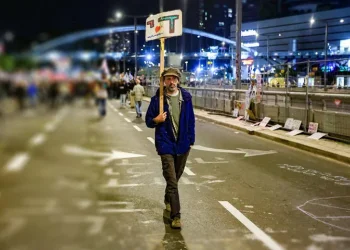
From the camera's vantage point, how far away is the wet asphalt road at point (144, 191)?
60.0 inches

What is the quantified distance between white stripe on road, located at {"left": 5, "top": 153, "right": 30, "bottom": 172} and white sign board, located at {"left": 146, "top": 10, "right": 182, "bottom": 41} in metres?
3.62

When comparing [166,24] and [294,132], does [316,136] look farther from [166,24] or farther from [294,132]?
[166,24]

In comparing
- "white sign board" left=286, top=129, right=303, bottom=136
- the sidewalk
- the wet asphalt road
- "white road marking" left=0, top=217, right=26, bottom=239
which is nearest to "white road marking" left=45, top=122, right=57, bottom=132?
the wet asphalt road

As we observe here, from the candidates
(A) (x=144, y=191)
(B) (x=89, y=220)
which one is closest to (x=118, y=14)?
(B) (x=89, y=220)

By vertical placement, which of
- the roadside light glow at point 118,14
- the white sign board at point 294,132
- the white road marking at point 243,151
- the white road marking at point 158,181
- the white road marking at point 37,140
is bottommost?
the white road marking at point 243,151

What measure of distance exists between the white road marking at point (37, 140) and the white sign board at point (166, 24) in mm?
3590

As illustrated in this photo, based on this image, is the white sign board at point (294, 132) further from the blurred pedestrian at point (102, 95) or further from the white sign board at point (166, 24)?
the blurred pedestrian at point (102, 95)

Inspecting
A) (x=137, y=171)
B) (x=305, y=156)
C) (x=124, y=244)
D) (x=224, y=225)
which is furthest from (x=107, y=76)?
(x=305, y=156)

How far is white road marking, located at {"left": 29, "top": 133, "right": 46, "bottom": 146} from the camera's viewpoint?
1433 mm

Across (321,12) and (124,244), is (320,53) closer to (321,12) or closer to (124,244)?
(321,12)

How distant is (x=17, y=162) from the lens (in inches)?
57.7

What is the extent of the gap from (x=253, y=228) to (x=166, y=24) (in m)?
2.42

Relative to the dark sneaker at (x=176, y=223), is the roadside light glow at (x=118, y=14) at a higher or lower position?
higher

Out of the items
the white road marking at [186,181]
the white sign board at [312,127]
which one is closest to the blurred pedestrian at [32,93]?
the white road marking at [186,181]
